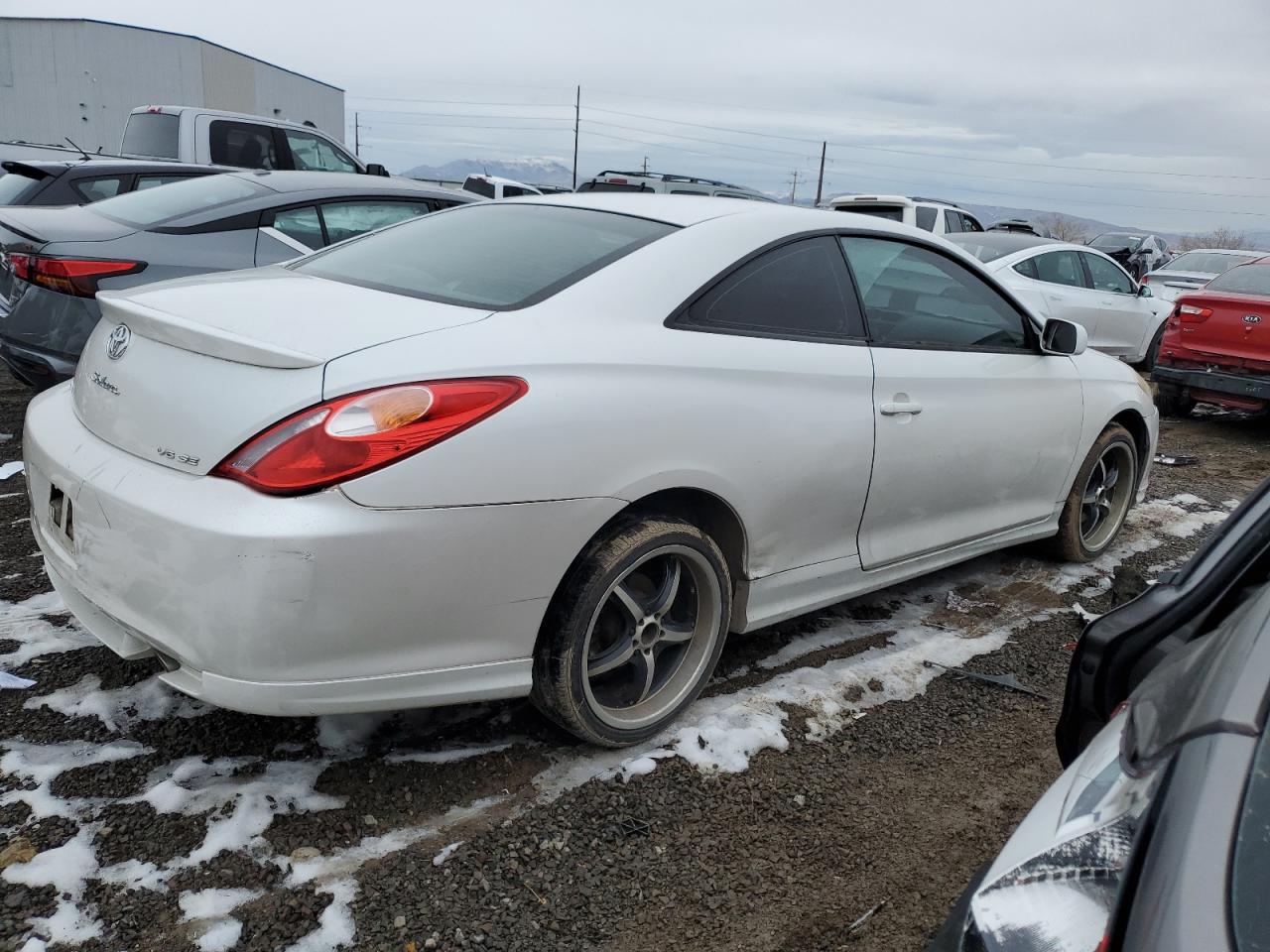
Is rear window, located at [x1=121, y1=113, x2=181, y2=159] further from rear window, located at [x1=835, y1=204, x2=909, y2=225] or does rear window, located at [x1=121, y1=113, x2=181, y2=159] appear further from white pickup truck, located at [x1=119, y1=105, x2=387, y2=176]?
rear window, located at [x1=835, y1=204, x2=909, y2=225]

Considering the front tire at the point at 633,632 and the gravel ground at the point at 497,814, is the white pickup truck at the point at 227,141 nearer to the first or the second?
the gravel ground at the point at 497,814

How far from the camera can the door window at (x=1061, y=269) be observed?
31.8ft

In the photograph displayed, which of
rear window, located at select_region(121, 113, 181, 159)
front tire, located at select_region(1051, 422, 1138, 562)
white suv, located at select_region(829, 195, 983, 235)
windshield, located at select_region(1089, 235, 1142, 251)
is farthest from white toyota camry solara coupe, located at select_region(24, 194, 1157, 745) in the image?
windshield, located at select_region(1089, 235, 1142, 251)

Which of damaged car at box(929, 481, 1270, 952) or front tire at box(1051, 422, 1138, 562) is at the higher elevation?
damaged car at box(929, 481, 1270, 952)

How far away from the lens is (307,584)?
2.09 m

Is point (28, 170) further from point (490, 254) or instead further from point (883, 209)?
point (883, 209)

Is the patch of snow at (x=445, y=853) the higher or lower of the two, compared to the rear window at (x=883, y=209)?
lower

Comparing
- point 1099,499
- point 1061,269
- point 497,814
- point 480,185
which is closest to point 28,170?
point 497,814

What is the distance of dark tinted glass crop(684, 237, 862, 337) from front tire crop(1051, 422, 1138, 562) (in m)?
1.83

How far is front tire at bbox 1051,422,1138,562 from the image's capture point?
4.50m

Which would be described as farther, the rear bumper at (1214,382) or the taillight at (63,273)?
the rear bumper at (1214,382)

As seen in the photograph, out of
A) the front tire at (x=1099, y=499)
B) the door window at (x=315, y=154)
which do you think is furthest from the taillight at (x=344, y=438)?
the door window at (x=315, y=154)

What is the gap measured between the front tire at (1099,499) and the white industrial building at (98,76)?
3862cm

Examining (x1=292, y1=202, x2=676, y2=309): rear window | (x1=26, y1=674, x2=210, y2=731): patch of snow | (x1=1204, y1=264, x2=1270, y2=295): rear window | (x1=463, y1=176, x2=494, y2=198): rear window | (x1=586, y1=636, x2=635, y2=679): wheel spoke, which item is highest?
(x1=463, y1=176, x2=494, y2=198): rear window
